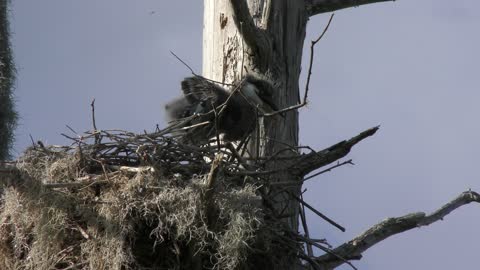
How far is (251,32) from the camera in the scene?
6875 mm

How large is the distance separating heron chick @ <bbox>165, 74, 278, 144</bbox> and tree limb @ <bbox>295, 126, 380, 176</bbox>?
437 millimetres

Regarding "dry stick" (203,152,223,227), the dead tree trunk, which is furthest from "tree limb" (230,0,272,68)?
"dry stick" (203,152,223,227)

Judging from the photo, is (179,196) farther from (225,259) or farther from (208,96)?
(208,96)

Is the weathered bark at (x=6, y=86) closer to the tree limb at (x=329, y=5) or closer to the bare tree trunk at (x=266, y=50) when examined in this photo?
the bare tree trunk at (x=266, y=50)

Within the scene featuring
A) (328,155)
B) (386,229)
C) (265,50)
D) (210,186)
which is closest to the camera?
(210,186)

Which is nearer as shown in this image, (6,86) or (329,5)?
(329,5)

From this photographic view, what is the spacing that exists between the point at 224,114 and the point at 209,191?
168 cm

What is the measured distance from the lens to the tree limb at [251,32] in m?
6.74

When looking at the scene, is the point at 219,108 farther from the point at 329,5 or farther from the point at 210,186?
the point at 210,186

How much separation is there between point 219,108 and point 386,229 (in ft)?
3.68

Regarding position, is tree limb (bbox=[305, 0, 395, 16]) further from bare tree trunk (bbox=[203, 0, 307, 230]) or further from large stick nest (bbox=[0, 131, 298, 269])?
large stick nest (bbox=[0, 131, 298, 269])

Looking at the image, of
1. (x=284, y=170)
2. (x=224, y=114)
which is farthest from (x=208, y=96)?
(x=284, y=170)

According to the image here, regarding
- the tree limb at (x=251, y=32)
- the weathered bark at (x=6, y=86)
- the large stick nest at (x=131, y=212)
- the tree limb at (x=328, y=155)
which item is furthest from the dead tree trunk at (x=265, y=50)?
the weathered bark at (x=6, y=86)

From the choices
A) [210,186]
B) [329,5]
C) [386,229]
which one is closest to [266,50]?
[329,5]
